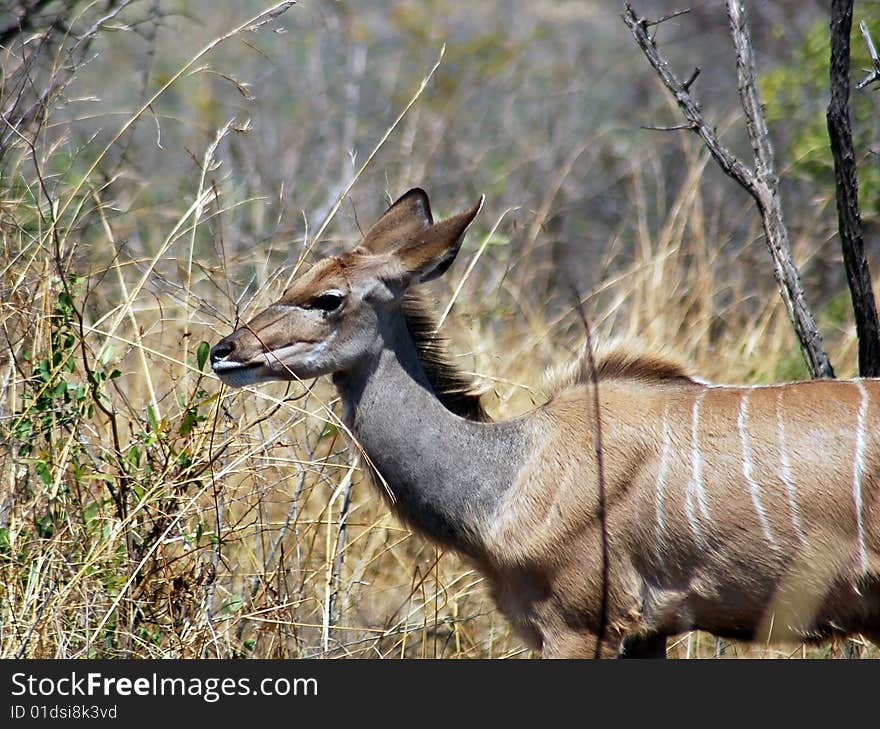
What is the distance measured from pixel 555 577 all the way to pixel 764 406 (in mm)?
731

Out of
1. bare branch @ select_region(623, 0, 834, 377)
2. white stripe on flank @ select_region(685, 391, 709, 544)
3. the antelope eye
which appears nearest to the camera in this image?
white stripe on flank @ select_region(685, 391, 709, 544)

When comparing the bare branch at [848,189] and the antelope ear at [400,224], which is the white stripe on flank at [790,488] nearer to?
the bare branch at [848,189]

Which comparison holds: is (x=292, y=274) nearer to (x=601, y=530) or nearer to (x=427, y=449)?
(x=427, y=449)

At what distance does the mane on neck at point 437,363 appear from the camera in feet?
12.6

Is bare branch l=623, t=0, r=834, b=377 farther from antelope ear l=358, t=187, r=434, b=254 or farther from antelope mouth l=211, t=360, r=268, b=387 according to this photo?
antelope mouth l=211, t=360, r=268, b=387

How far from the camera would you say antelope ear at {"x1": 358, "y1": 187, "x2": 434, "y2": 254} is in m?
3.84

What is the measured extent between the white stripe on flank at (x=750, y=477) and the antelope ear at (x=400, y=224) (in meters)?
1.10

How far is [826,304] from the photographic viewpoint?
22.8 feet

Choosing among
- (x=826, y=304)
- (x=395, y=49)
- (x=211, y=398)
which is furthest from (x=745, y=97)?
(x=395, y=49)

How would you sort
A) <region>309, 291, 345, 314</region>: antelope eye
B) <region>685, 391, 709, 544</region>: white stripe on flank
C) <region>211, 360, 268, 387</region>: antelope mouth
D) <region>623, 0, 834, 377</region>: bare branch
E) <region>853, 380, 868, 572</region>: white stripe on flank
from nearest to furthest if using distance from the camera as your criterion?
<region>853, 380, 868, 572</region>: white stripe on flank
<region>685, 391, 709, 544</region>: white stripe on flank
<region>211, 360, 268, 387</region>: antelope mouth
<region>309, 291, 345, 314</region>: antelope eye
<region>623, 0, 834, 377</region>: bare branch

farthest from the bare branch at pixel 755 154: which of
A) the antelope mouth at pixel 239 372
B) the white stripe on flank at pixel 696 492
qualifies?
the antelope mouth at pixel 239 372

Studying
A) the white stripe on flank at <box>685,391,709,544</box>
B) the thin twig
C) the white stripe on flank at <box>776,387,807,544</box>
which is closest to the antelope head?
the thin twig

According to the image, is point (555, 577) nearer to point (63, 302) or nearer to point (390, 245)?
point (390, 245)

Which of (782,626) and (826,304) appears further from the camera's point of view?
(826,304)
